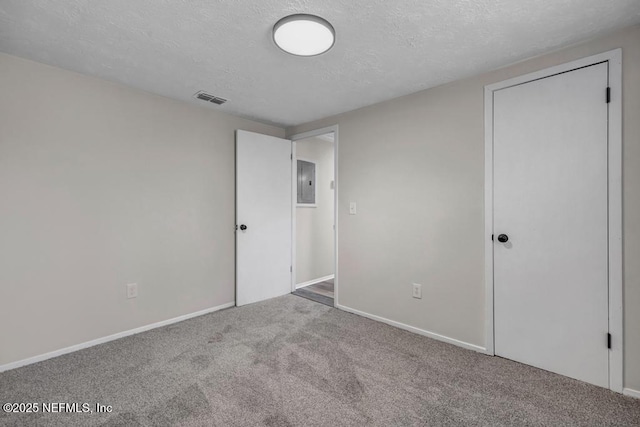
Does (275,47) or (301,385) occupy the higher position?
(275,47)

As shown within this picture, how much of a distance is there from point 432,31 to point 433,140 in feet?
3.34

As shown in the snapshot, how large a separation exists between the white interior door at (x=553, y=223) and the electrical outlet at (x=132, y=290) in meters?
3.14

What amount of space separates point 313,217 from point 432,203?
225 centimetres

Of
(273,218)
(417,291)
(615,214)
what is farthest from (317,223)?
(615,214)

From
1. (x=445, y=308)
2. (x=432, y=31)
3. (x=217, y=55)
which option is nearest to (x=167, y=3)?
(x=217, y=55)

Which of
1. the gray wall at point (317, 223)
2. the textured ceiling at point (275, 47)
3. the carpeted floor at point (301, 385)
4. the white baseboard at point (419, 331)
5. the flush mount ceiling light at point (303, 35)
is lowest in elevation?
the carpeted floor at point (301, 385)

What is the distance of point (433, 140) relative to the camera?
2662mm

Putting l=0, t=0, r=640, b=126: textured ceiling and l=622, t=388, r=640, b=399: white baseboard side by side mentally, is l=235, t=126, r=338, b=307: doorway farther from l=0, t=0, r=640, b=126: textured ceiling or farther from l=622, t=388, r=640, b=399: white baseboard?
l=622, t=388, r=640, b=399: white baseboard

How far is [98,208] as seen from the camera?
250 centimetres

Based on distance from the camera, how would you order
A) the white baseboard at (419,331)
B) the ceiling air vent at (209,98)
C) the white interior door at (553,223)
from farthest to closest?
the ceiling air vent at (209,98) < the white baseboard at (419,331) < the white interior door at (553,223)

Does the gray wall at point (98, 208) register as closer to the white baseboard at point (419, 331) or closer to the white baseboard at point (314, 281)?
the white baseboard at point (314, 281)

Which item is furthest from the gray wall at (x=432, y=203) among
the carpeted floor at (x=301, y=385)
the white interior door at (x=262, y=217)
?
the white interior door at (x=262, y=217)

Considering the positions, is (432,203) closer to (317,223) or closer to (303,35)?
(303,35)

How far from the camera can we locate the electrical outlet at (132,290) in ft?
8.81
